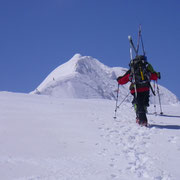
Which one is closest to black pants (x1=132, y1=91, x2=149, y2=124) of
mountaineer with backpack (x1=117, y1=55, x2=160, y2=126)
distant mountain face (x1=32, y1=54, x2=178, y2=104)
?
mountaineer with backpack (x1=117, y1=55, x2=160, y2=126)

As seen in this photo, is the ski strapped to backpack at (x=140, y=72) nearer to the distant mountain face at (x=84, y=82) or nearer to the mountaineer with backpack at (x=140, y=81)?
the mountaineer with backpack at (x=140, y=81)

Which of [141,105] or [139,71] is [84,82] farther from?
[141,105]

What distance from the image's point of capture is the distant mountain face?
107062 mm

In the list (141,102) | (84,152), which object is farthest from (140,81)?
(84,152)

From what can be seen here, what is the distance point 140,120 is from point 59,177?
471 centimetres

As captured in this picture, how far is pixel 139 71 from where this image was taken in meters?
8.11

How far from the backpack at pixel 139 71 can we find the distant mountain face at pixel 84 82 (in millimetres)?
84328

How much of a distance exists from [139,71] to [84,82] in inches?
4349

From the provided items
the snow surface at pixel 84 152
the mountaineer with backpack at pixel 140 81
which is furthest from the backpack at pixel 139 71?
the snow surface at pixel 84 152

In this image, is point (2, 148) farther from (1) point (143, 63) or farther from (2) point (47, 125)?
(1) point (143, 63)

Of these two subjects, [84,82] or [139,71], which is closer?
[139,71]

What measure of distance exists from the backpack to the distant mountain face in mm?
84328

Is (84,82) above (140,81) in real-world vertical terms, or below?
above

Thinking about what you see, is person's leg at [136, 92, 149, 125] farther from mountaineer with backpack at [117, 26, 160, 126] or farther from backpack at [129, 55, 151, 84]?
backpack at [129, 55, 151, 84]
